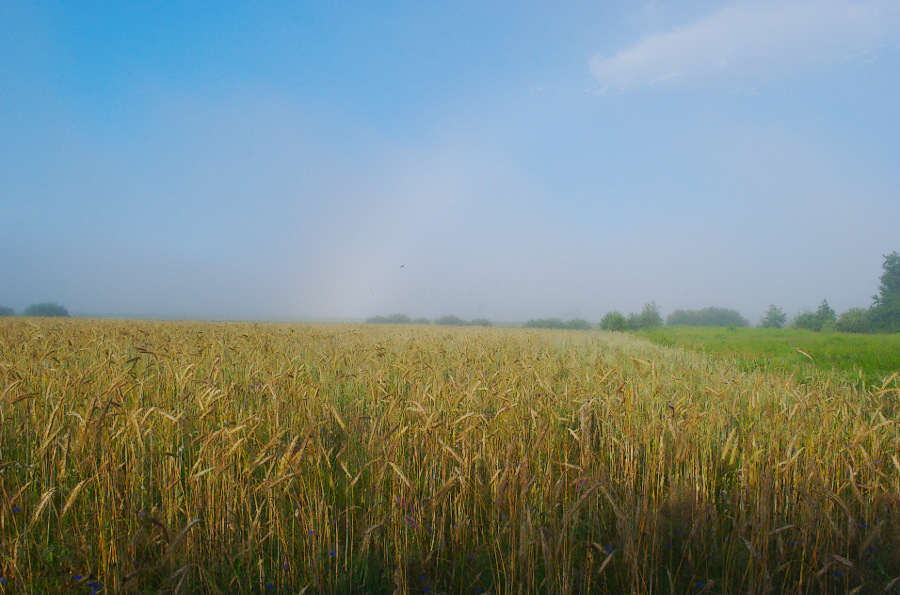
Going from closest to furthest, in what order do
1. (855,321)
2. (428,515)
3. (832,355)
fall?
(428,515), (832,355), (855,321)

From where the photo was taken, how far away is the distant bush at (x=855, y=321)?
28297 millimetres

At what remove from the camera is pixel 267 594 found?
2.04 m

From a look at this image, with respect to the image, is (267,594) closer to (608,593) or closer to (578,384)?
(608,593)

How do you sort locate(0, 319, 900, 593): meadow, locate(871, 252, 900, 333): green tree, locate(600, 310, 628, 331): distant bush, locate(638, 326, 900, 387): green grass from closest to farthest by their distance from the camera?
locate(0, 319, 900, 593): meadow
locate(638, 326, 900, 387): green grass
locate(871, 252, 900, 333): green tree
locate(600, 310, 628, 331): distant bush

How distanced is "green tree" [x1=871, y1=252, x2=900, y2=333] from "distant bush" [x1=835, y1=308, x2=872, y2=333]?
1.03ft

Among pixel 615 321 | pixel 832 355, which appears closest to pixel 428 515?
pixel 832 355

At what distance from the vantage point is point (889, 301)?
30953 mm

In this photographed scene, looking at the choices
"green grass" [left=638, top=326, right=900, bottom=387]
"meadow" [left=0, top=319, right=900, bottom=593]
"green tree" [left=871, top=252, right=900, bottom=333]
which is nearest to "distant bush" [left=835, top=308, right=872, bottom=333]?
"green tree" [left=871, top=252, right=900, bottom=333]

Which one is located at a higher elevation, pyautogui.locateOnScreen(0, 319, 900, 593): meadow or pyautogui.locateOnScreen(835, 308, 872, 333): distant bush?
pyautogui.locateOnScreen(835, 308, 872, 333): distant bush

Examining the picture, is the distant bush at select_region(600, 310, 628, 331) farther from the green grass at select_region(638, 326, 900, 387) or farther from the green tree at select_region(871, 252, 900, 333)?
the green grass at select_region(638, 326, 900, 387)

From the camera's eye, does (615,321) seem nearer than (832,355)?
No

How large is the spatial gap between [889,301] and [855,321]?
15.8 ft

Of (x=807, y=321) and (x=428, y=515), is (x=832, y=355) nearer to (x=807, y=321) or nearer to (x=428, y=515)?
(x=428, y=515)

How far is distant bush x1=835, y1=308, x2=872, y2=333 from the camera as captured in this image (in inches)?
1114
